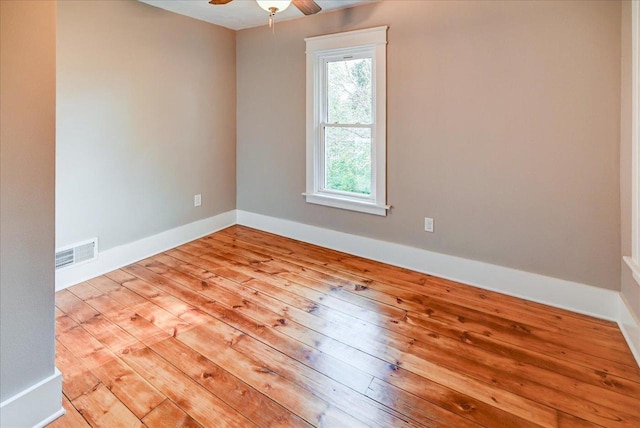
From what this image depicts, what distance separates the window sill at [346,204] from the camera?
3449 mm

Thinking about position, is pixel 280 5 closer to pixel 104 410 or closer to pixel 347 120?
pixel 347 120

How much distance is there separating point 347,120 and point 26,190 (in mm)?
2769

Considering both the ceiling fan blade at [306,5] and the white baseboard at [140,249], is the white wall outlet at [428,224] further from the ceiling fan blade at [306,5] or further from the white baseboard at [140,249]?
the white baseboard at [140,249]

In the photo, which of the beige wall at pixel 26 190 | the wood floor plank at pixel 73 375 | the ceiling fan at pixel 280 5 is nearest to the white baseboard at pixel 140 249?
the wood floor plank at pixel 73 375

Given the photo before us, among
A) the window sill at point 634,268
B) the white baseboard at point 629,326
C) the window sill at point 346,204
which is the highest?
the window sill at point 346,204

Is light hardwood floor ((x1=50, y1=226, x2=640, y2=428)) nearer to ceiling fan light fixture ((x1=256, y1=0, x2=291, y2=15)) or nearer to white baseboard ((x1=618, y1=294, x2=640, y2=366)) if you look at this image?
white baseboard ((x1=618, y1=294, x2=640, y2=366))

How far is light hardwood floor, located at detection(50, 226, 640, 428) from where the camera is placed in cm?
164

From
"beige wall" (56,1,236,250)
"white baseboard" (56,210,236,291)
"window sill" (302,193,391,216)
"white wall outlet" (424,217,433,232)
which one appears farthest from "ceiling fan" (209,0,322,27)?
"white baseboard" (56,210,236,291)

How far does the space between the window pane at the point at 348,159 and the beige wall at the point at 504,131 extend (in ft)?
0.93

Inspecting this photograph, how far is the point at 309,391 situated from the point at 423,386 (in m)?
0.57

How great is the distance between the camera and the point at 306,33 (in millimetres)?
3705

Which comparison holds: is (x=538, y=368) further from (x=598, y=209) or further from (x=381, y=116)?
(x=381, y=116)

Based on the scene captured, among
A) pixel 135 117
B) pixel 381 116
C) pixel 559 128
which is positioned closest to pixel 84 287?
pixel 135 117

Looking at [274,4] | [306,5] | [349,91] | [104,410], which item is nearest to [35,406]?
[104,410]
